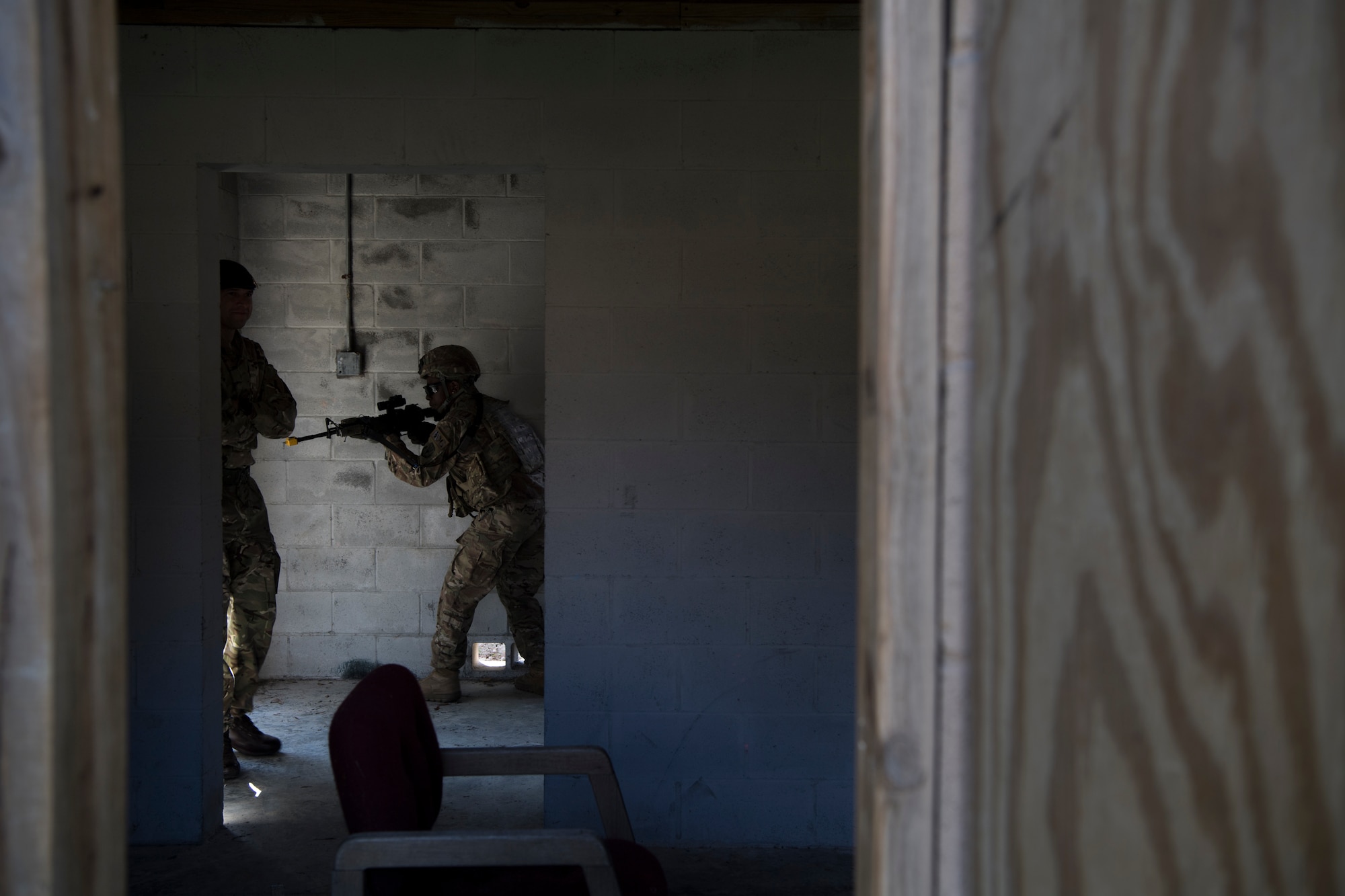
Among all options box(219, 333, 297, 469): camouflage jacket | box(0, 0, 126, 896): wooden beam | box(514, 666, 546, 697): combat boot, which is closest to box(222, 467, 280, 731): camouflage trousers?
box(219, 333, 297, 469): camouflage jacket

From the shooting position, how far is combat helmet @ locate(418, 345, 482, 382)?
4691 mm

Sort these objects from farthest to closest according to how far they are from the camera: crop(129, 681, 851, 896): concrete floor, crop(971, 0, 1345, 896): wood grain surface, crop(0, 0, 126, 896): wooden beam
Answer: crop(129, 681, 851, 896): concrete floor
crop(0, 0, 126, 896): wooden beam
crop(971, 0, 1345, 896): wood grain surface

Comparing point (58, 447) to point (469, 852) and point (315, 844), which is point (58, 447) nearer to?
point (469, 852)

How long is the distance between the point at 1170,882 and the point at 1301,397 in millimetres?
254

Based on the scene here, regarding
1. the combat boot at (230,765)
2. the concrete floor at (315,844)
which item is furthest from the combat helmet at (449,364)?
the combat boot at (230,765)

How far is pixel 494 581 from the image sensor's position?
15.9 ft

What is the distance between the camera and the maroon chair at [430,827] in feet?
5.08

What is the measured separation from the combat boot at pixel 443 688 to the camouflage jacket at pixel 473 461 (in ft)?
2.87

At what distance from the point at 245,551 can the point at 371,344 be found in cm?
151

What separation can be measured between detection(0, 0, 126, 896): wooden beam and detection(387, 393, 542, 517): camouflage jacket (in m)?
4.19

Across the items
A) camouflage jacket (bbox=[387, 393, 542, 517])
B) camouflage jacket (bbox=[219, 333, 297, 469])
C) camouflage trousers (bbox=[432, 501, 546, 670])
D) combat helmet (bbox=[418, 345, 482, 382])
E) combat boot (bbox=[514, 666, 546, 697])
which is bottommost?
combat boot (bbox=[514, 666, 546, 697])

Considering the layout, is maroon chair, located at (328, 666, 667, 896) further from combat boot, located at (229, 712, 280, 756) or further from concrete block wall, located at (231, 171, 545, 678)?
concrete block wall, located at (231, 171, 545, 678)

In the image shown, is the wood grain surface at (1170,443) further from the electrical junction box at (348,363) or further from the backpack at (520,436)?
the electrical junction box at (348,363)

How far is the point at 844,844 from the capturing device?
117 inches
